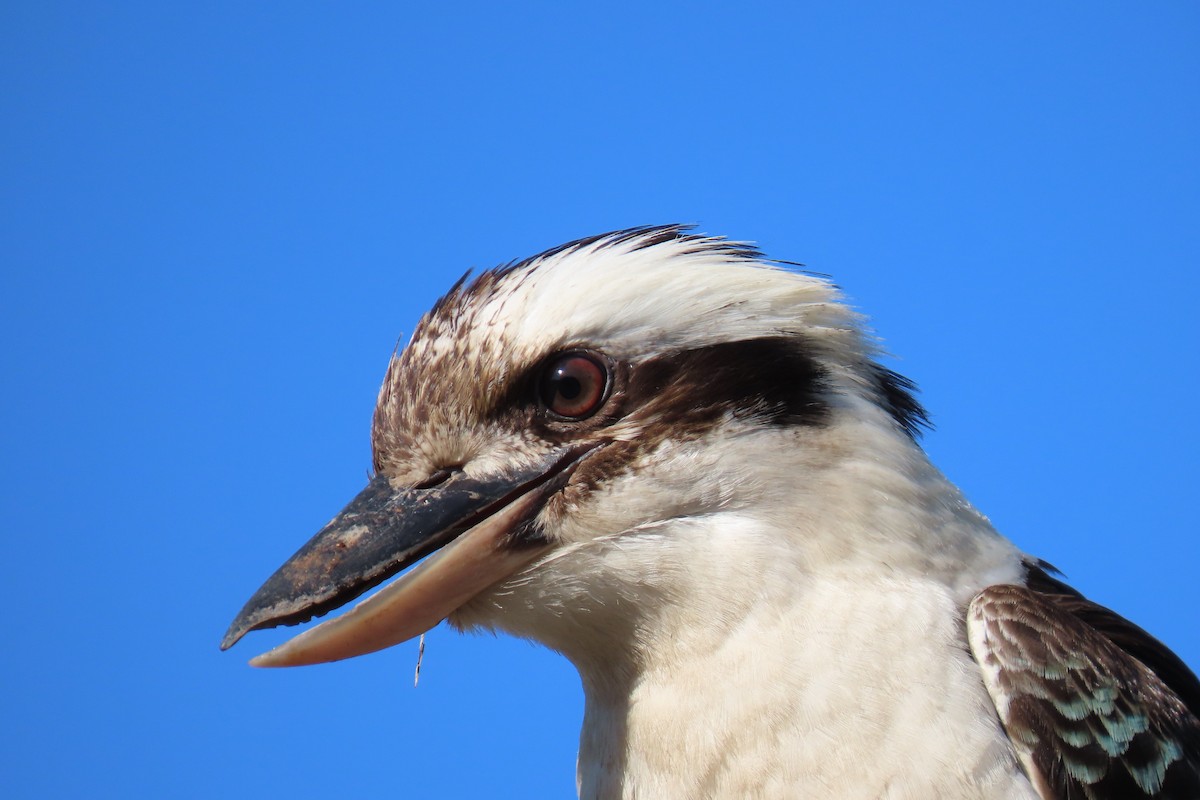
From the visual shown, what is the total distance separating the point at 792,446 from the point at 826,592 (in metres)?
0.26

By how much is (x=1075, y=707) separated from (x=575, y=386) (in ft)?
3.25

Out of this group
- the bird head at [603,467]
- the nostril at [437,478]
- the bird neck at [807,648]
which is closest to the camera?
the bird neck at [807,648]

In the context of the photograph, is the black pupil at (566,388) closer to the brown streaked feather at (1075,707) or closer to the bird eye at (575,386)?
the bird eye at (575,386)

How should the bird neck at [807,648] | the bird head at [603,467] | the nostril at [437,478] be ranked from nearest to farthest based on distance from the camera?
1. the bird neck at [807,648]
2. the bird head at [603,467]
3. the nostril at [437,478]

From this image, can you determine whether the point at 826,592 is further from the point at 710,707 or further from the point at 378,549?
the point at 378,549

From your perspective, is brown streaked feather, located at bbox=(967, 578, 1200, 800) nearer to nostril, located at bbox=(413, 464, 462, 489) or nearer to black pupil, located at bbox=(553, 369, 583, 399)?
black pupil, located at bbox=(553, 369, 583, 399)

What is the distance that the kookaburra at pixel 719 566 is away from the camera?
189cm

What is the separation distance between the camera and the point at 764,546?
196 centimetres

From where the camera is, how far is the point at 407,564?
2.07 m

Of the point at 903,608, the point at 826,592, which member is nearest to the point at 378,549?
the point at 826,592

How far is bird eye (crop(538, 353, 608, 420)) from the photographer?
2.08 m

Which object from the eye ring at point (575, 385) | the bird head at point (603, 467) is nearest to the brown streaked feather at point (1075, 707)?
the bird head at point (603, 467)

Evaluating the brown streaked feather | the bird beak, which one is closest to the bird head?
the bird beak

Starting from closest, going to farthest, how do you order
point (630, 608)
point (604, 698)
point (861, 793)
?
point (861, 793) → point (630, 608) → point (604, 698)
